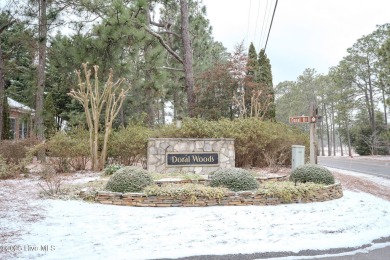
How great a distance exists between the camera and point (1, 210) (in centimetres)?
491

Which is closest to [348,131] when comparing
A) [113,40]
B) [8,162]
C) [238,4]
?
[238,4]

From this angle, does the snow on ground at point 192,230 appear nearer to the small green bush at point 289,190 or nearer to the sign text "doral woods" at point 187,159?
the small green bush at point 289,190

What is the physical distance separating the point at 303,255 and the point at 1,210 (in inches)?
170

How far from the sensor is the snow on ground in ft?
11.7

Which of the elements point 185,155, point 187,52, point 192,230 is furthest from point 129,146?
point 187,52

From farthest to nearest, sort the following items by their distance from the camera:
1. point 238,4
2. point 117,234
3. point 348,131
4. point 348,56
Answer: point 348,131 < point 348,56 < point 238,4 < point 117,234

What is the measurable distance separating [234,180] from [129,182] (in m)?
1.92

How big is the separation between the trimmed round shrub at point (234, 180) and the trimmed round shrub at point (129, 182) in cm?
129

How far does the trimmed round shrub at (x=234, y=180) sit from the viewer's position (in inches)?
236

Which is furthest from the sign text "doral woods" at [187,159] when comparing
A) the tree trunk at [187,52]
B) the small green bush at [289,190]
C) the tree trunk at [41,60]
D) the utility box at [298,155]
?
the tree trunk at [41,60]

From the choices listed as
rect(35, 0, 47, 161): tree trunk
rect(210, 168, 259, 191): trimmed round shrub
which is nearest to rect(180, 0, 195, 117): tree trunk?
rect(35, 0, 47, 161): tree trunk

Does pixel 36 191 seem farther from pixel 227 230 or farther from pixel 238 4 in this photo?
pixel 238 4

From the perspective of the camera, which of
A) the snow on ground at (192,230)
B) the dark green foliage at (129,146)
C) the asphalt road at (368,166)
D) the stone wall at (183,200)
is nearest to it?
the snow on ground at (192,230)

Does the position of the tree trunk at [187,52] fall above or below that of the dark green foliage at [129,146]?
above
